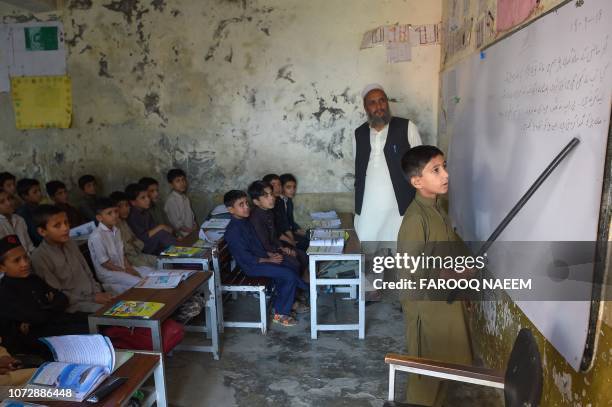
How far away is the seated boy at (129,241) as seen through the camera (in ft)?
11.9

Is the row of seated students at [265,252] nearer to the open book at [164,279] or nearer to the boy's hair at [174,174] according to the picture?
the open book at [164,279]

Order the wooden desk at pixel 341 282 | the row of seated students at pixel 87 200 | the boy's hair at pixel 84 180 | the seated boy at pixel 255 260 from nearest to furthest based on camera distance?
1. the wooden desk at pixel 341 282
2. the seated boy at pixel 255 260
3. the row of seated students at pixel 87 200
4. the boy's hair at pixel 84 180

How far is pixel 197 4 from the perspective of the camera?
14.7 feet

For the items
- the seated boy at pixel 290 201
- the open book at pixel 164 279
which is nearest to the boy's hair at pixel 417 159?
the open book at pixel 164 279

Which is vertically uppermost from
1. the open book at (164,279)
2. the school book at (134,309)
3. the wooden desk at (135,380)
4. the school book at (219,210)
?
the school book at (219,210)

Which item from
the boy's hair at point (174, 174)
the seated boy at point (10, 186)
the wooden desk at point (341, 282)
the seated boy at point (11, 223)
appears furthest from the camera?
the boy's hair at point (174, 174)

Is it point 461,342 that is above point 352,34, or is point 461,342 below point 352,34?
below

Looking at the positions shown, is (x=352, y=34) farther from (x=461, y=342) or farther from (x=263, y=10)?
(x=461, y=342)

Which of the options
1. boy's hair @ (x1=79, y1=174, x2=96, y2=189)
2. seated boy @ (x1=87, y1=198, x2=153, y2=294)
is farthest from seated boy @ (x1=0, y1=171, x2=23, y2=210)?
seated boy @ (x1=87, y1=198, x2=153, y2=294)

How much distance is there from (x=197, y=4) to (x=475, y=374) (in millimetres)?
4295

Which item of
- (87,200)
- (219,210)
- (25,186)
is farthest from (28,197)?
(219,210)

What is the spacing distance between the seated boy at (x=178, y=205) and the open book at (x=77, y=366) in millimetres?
2917

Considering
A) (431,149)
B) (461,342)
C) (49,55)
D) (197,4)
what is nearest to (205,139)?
(197,4)

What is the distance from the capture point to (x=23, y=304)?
2195mm
